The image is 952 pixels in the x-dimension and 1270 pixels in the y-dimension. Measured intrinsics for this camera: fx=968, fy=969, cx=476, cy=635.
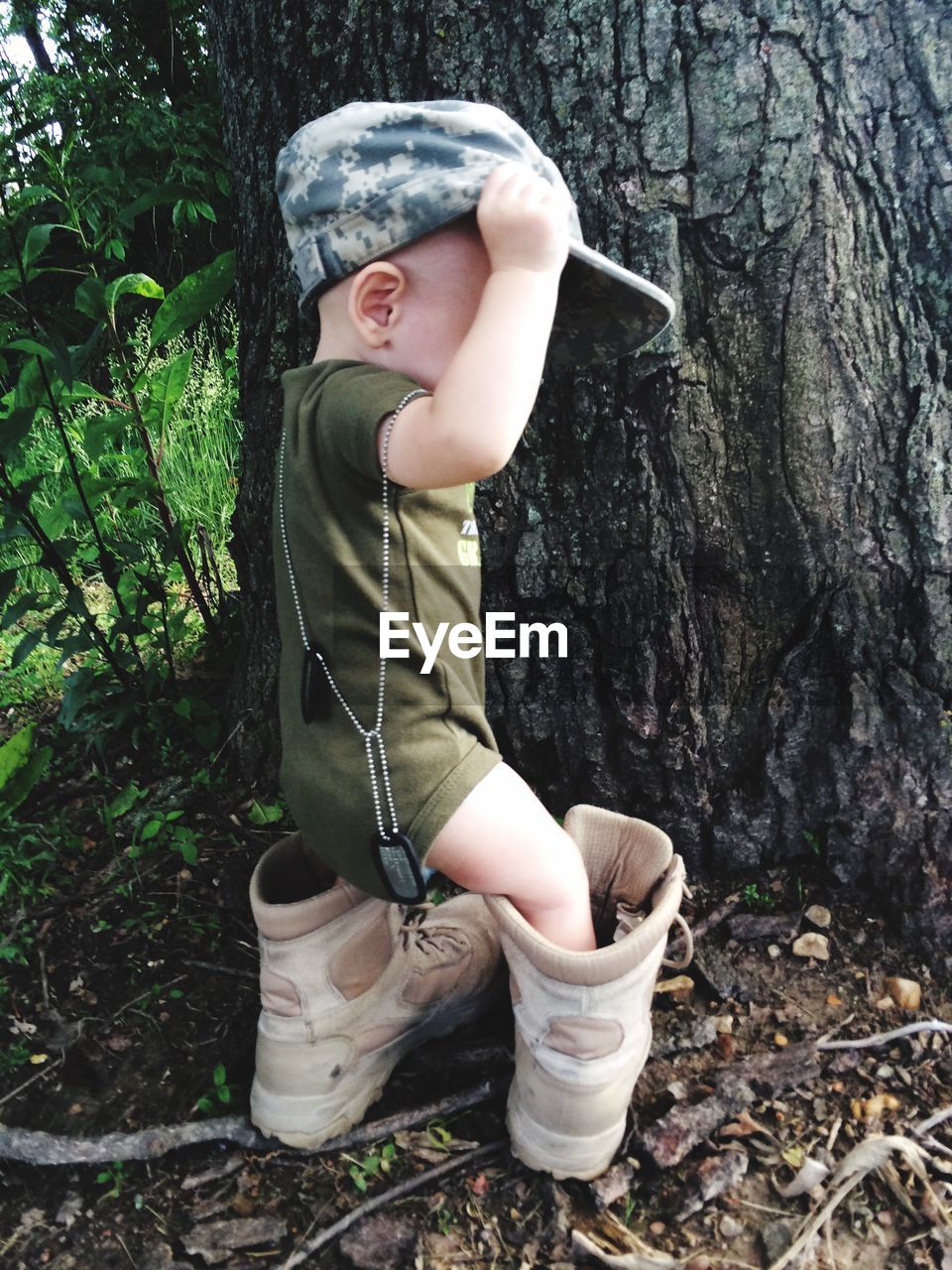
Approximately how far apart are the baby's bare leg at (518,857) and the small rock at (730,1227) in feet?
1.43

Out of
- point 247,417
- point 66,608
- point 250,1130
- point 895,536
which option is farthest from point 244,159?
point 250,1130

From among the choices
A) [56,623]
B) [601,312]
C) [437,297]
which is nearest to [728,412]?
[601,312]

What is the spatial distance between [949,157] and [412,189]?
0.99 meters

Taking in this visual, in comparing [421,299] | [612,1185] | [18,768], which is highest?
[421,299]

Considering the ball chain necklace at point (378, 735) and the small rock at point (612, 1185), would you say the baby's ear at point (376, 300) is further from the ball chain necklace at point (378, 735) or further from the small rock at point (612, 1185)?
the small rock at point (612, 1185)

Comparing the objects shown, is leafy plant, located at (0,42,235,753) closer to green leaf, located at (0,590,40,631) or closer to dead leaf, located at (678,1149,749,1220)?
green leaf, located at (0,590,40,631)

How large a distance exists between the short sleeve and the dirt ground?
3.63 ft

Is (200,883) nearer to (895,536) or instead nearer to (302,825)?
(302,825)

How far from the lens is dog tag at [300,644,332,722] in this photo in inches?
56.8

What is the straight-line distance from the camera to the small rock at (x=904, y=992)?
1774 mm

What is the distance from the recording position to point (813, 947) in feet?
6.14

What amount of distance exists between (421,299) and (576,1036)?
3.70ft

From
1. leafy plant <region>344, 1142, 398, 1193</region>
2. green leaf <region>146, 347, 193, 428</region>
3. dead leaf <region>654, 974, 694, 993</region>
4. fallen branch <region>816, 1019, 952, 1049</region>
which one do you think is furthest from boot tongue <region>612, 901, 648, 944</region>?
green leaf <region>146, 347, 193, 428</region>

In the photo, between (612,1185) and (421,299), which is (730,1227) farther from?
(421,299)
